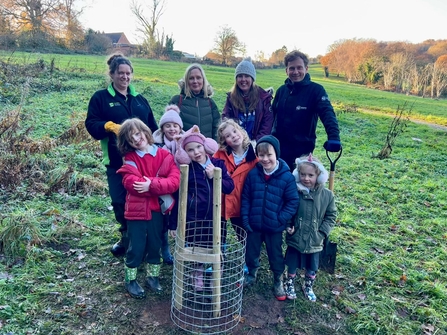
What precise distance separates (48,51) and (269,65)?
107 feet

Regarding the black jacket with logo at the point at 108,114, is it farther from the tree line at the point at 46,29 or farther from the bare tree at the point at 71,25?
the bare tree at the point at 71,25

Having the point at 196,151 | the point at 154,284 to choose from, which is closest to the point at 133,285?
the point at 154,284

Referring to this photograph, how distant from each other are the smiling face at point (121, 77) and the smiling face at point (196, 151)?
3.52ft

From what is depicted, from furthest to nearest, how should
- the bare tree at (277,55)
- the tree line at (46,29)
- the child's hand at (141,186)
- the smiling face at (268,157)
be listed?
the bare tree at (277,55), the tree line at (46,29), the smiling face at (268,157), the child's hand at (141,186)

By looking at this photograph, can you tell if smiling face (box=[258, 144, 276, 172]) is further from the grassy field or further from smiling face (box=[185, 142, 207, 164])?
the grassy field

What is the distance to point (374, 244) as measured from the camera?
5305 mm

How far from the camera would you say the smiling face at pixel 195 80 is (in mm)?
4104

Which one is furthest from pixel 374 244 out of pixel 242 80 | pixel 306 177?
pixel 242 80

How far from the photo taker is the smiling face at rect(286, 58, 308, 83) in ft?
13.3

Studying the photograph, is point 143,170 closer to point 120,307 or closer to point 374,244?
point 120,307

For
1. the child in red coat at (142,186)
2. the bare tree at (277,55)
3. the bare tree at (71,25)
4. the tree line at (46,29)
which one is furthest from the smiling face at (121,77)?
the bare tree at (277,55)

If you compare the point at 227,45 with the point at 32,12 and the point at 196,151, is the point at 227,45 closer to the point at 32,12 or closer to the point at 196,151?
the point at 32,12

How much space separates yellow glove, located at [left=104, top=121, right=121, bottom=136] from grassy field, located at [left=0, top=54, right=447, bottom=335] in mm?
1756

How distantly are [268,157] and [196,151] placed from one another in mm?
769
